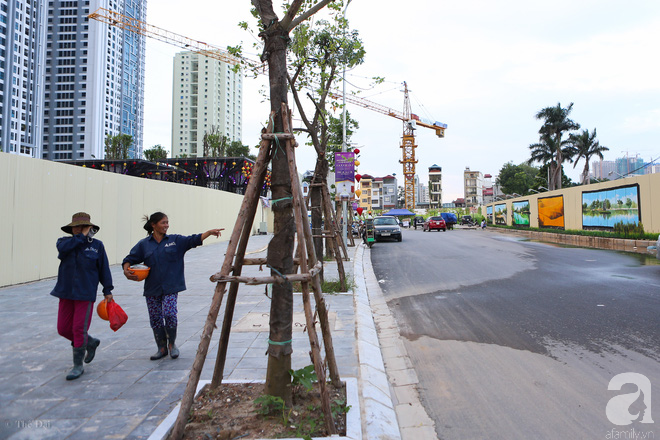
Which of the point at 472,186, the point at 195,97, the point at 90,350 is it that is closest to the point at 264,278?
the point at 90,350

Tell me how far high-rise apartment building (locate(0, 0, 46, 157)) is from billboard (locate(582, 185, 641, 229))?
10365 centimetres

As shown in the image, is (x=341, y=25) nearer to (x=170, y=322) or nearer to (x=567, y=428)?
(x=170, y=322)

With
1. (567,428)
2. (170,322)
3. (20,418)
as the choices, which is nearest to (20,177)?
(170,322)

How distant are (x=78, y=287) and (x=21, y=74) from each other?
4951 inches

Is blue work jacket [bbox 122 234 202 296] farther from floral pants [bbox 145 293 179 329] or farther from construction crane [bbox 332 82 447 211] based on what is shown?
construction crane [bbox 332 82 447 211]

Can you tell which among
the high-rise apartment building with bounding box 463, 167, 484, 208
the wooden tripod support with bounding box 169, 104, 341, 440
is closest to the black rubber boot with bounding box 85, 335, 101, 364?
the wooden tripod support with bounding box 169, 104, 341, 440

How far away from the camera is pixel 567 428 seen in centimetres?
306

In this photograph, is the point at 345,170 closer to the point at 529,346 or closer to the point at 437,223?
the point at 529,346

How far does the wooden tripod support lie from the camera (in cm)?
271

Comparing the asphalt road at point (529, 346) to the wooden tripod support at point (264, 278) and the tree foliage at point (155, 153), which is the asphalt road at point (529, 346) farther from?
the tree foliage at point (155, 153)

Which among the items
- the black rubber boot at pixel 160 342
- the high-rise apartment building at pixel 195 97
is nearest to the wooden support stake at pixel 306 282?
the black rubber boot at pixel 160 342

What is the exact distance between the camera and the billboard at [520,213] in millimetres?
33147

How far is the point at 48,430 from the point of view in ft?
9.44

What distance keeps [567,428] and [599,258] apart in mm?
12720
